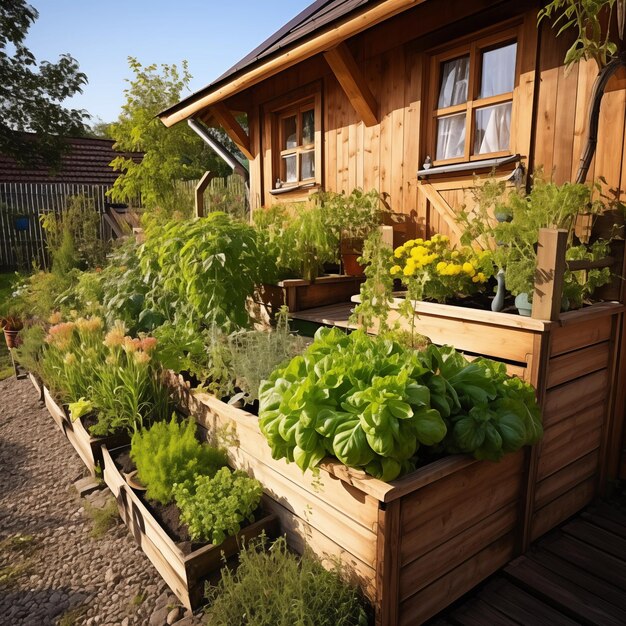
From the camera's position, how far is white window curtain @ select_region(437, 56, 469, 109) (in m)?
3.95

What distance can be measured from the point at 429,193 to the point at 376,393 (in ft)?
9.16

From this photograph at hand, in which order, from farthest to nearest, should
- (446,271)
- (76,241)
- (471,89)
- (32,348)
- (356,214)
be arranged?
(76,241), (32,348), (356,214), (471,89), (446,271)

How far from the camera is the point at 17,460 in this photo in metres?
3.74

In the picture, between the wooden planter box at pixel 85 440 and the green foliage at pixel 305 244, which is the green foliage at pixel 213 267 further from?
the wooden planter box at pixel 85 440

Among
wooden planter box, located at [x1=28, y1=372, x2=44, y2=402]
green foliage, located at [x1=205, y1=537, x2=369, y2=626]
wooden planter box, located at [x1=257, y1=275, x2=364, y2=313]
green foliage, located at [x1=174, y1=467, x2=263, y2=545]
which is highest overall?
wooden planter box, located at [x1=257, y1=275, x2=364, y2=313]

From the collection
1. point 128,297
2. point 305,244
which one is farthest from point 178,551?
point 128,297

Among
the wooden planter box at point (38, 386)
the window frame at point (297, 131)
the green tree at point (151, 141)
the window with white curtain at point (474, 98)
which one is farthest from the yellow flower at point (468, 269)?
the green tree at point (151, 141)

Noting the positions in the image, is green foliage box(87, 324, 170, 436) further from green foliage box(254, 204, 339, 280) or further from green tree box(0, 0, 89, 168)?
green tree box(0, 0, 89, 168)

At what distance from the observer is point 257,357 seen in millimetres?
2979

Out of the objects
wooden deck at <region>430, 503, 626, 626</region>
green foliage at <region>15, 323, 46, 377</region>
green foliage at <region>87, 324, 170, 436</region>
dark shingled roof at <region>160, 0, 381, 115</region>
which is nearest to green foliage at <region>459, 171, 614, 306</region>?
wooden deck at <region>430, 503, 626, 626</region>

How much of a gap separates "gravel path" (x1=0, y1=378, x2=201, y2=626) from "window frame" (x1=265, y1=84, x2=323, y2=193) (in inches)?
149

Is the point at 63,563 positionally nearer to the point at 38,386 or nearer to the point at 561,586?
the point at 561,586

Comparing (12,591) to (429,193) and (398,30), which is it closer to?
(429,193)

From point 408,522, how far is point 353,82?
13.0 ft
